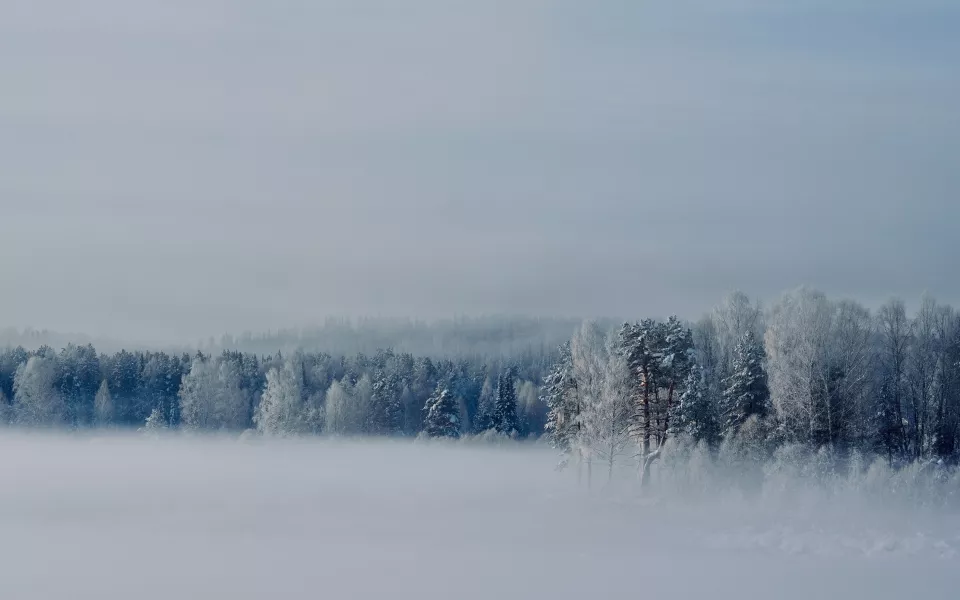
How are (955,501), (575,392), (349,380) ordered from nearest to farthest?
(955,501), (575,392), (349,380)

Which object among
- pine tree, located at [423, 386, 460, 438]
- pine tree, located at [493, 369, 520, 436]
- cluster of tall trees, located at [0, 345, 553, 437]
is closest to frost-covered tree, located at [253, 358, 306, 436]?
cluster of tall trees, located at [0, 345, 553, 437]

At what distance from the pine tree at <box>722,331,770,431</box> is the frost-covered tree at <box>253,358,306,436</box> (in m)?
55.0

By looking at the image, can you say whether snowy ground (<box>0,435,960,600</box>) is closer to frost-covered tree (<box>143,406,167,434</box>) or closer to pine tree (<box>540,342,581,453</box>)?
pine tree (<box>540,342,581,453</box>)

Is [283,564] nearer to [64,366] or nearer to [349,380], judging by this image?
[349,380]

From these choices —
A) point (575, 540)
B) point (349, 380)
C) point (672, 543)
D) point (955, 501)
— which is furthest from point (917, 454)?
point (349, 380)

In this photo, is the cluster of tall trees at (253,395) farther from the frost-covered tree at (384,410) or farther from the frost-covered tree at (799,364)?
the frost-covered tree at (799,364)

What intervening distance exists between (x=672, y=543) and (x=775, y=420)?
1068 cm

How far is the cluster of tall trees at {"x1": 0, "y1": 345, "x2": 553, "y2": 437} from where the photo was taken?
9594 centimetres

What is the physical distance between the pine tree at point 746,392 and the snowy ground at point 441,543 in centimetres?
516

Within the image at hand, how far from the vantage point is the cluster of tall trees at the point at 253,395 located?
95.9m

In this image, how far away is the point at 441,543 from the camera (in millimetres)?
41000

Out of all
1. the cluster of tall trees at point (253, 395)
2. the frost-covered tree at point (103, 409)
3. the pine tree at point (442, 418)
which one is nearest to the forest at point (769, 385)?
the pine tree at point (442, 418)

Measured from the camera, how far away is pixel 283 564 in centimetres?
3662

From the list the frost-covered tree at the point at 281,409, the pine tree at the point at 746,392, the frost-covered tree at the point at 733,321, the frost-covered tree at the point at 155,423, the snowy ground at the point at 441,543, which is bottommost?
the snowy ground at the point at 441,543
